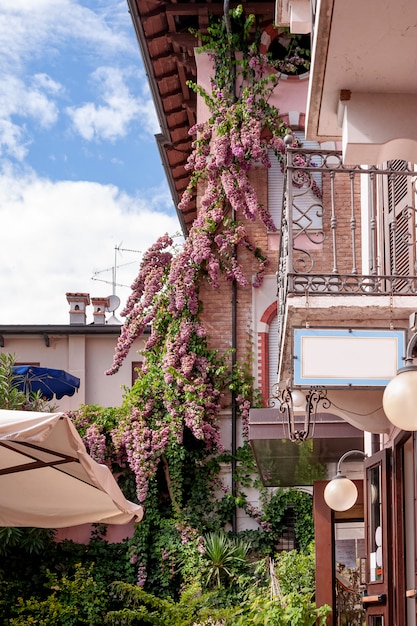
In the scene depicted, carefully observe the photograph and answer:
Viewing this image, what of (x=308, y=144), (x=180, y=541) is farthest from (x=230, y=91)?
(x=180, y=541)

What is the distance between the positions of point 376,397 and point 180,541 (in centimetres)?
1028

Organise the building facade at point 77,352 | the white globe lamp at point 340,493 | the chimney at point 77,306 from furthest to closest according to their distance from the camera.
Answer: the chimney at point 77,306
the building facade at point 77,352
the white globe lamp at point 340,493

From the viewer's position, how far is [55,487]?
820 cm

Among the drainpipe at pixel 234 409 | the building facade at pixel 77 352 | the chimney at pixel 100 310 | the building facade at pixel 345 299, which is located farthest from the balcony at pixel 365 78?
the chimney at pixel 100 310

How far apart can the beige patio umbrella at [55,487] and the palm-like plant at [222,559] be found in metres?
11.0

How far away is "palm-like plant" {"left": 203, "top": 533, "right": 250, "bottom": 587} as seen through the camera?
19562mm

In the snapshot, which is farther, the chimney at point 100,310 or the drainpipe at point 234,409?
the chimney at point 100,310

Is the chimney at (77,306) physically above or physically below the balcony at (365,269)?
above

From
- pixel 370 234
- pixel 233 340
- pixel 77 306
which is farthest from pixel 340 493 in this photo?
pixel 77 306

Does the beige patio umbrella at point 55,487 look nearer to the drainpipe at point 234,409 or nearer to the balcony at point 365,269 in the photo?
the balcony at point 365,269

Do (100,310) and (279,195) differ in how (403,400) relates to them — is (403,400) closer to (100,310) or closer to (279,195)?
(279,195)

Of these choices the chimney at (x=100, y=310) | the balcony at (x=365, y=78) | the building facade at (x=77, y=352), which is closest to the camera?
the balcony at (x=365, y=78)

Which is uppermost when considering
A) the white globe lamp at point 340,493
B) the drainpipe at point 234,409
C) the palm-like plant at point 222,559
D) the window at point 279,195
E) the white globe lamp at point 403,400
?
the window at point 279,195

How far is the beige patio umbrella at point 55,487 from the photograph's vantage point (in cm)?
746
